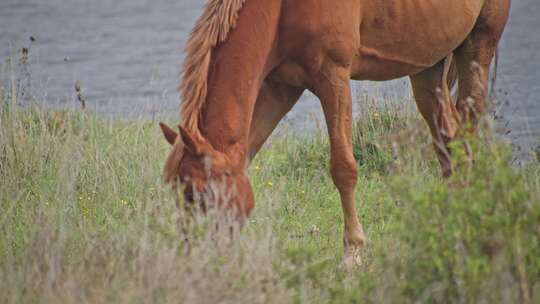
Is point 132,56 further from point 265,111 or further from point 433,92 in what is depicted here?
point 265,111

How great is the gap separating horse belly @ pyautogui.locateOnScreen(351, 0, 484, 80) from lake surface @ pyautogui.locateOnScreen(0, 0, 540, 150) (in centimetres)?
162

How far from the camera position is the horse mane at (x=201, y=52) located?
538 cm

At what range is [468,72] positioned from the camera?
24.1 feet

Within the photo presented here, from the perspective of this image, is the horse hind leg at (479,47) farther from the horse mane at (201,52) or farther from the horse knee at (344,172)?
the horse mane at (201,52)

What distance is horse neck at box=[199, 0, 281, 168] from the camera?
17.9 feet

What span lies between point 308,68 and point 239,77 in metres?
0.56

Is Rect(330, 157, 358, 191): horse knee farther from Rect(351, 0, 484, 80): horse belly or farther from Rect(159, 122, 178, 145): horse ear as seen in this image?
Rect(159, 122, 178, 145): horse ear

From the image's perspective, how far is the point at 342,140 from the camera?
20.3ft

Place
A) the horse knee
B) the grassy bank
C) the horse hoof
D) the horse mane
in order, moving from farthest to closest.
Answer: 1. the horse knee
2. the horse hoof
3. the horse mane
4. the grassy bank

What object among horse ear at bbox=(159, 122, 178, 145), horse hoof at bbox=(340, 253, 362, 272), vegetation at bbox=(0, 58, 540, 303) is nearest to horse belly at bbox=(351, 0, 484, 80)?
horse hoof at bbox=(340, 253, 362, 272)

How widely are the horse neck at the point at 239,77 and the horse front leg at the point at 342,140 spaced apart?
418 mm

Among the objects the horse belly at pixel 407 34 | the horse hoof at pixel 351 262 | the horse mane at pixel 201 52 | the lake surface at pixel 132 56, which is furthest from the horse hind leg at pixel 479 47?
the horse mane at pixel 201 52

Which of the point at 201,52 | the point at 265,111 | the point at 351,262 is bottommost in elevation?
the point at 351,262

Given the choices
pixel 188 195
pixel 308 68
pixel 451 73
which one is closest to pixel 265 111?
pixel 308 68
